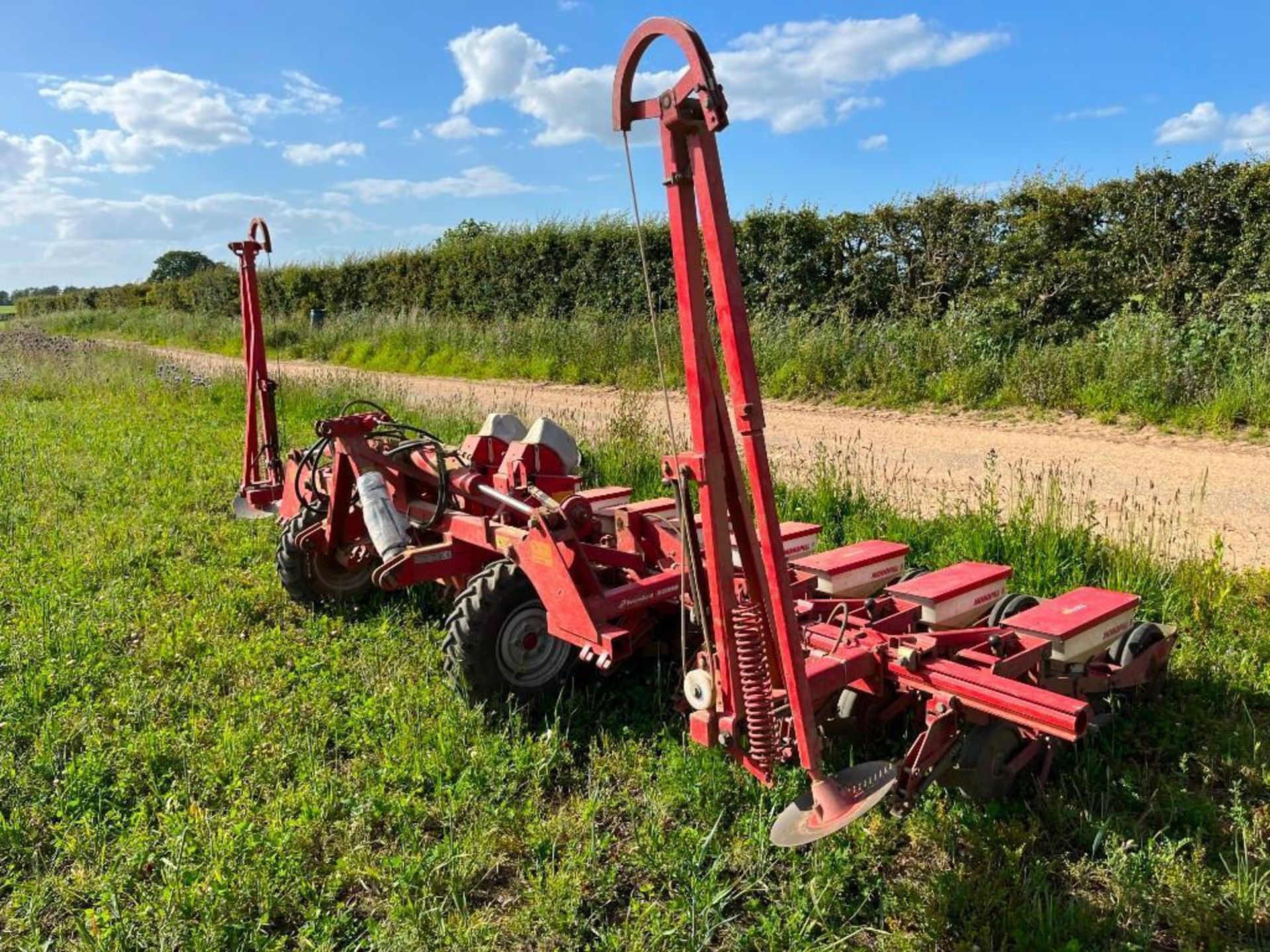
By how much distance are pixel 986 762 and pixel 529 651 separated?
1847 millimetres

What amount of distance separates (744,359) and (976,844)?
5.62 feet

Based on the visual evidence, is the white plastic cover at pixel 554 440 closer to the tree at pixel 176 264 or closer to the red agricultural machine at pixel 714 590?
the red agricultural machine at pixel 714 590

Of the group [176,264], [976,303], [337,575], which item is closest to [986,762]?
[337,575]

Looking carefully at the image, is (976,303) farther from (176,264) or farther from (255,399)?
(176,264)

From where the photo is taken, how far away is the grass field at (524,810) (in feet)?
8.39

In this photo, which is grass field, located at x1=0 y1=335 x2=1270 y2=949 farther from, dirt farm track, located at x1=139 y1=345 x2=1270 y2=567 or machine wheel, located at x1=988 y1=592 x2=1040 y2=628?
dirt farm track, located at x1=139 y1=345 x2=1270 y2=567

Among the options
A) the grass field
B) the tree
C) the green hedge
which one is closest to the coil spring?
the grass field

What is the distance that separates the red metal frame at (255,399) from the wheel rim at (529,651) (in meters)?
2.73

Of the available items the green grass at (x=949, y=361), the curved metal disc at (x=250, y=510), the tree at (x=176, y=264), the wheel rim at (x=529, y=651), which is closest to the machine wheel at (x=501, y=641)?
the wheel rim at (x=529, y=651)

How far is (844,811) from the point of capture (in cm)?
231

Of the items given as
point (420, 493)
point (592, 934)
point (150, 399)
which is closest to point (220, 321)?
point (150, 399)

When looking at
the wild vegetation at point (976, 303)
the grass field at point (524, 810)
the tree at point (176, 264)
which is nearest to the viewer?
the grass field at point (524, 810)

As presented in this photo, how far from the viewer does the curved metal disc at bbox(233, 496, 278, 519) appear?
18.9 feet

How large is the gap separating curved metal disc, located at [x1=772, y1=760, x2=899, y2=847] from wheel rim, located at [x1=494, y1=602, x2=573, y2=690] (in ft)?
4.89
